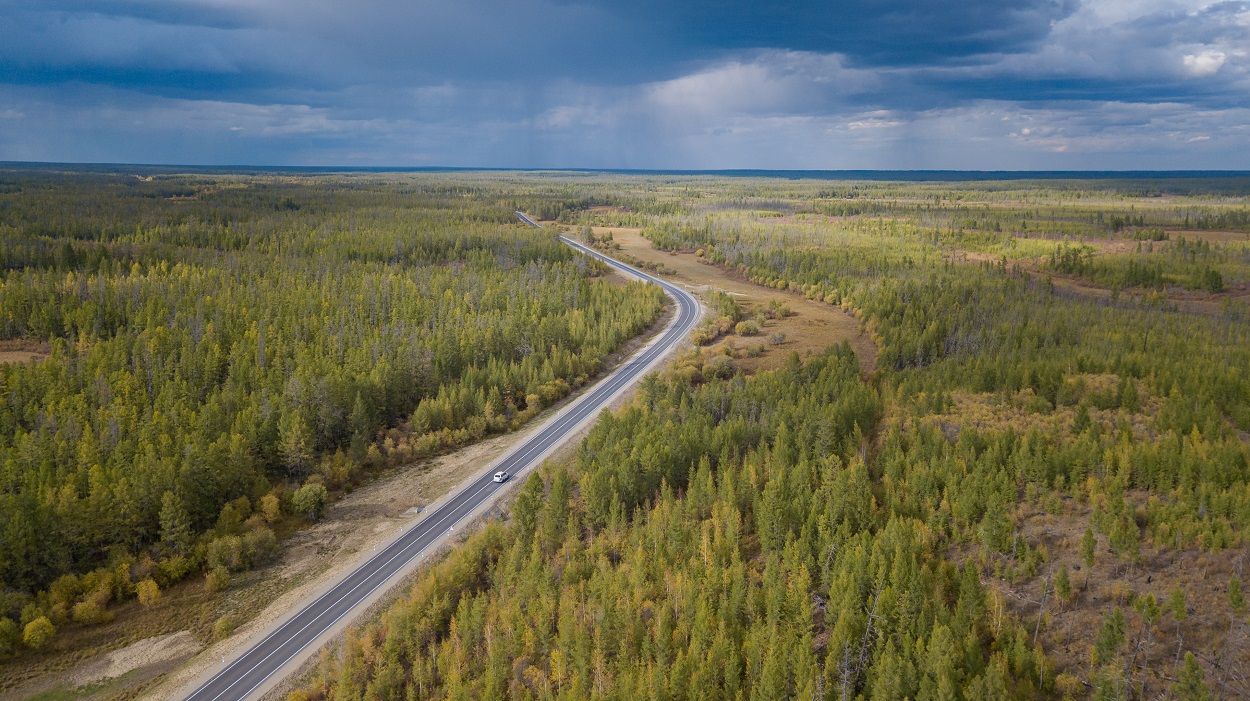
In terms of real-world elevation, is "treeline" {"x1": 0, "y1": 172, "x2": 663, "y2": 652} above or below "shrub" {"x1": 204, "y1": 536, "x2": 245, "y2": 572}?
above

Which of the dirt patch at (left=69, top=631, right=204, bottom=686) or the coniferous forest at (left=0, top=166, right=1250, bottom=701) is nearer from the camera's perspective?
the coniferous forest at (left=0, top=166, right=1250, bottom=701)

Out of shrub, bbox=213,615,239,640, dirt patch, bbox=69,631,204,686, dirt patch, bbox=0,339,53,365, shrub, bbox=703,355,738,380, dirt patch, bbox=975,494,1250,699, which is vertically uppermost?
dirt patch, bbox=0,339,53,365

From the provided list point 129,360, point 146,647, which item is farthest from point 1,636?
point 129,360

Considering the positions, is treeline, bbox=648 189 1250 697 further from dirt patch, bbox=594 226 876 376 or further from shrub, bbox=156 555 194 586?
shrub, bbox=156 555 194 586

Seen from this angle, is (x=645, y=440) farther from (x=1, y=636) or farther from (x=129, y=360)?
(x=129, y=360)

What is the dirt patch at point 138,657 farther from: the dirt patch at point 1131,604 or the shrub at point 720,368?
the shrub at point 720,368

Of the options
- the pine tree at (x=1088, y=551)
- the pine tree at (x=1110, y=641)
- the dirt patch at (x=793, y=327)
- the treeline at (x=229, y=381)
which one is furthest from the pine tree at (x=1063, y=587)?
the treeline at (x=229, y=381)

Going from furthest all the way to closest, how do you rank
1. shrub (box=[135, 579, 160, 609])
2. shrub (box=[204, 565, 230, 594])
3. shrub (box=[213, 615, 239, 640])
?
shrub (box=[204, 565, 230, 594]) → shrub (box=[135, 579, 160, 609]) → shrub (box=[213, 615, 239, 640])

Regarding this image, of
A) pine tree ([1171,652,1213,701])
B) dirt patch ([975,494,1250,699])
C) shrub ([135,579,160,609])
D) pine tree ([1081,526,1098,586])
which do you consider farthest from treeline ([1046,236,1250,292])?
shrub ([135,579,160,609])
